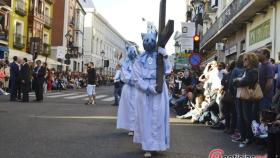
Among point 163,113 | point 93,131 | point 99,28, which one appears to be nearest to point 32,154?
point 163,113

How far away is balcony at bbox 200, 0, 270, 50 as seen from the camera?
21.7m

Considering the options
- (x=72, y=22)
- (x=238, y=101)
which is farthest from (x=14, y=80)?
(x=72, y=22)

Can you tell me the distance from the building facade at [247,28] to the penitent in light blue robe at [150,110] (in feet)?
40.5

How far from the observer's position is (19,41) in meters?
44.9

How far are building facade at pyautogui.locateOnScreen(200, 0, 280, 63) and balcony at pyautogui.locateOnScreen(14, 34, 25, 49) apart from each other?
58.5ft

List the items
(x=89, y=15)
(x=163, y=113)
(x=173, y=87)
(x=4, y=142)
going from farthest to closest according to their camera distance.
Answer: (x=89, y=15), (x=173, y=87), (x=4, y=142), (x=163, y=113)

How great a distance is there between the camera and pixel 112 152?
7848mm

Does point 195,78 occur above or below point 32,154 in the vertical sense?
above

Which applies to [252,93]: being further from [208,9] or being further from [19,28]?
[19,28]

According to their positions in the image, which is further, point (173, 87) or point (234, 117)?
point (173, 87)

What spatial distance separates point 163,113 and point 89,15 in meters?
83.1

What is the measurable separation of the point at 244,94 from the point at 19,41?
125 ft

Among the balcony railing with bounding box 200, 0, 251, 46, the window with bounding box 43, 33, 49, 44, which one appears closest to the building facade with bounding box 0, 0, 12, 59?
the window with bounding box 43, 33, 49, 44

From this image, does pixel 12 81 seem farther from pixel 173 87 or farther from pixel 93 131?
pixel 93 131
